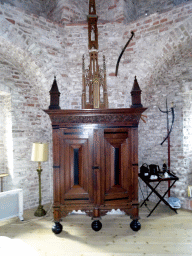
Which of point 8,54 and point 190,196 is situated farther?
point 190,196

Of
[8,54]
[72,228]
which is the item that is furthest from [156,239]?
[8,54]

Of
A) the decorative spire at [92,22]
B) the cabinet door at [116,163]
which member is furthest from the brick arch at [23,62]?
the cabinet door at [116,163]

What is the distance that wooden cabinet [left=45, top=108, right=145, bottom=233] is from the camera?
282 centimetres

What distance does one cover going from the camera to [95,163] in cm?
282

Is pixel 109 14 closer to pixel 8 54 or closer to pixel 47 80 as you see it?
pixel 47 80

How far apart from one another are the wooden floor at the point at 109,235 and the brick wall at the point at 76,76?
0.77 metres

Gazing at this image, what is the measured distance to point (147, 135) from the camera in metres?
4.44

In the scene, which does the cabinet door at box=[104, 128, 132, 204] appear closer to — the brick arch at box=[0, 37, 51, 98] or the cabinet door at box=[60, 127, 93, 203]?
the cabinet door at box=[60, 127, 93, 203]

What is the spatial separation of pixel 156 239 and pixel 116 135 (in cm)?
168

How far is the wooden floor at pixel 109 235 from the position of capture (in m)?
2.52

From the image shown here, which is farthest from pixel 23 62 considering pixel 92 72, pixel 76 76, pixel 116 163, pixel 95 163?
pixel 116 163

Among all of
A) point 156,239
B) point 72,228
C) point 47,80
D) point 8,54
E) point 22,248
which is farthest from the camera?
point 47,80

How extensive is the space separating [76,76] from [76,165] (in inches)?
79.4

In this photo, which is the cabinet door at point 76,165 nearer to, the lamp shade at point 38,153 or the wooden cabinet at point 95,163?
the wooden cabinet at point 95,163
